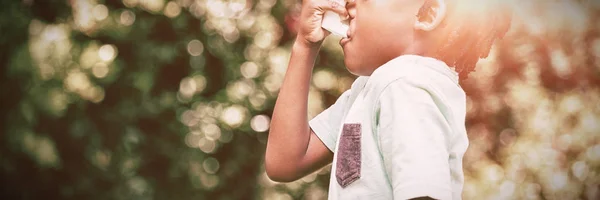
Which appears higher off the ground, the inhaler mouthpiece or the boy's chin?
the inhaler mouthpiece

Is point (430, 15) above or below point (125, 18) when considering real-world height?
above

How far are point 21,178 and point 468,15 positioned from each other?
2.46 metres

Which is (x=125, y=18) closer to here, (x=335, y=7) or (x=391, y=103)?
(x=335, y=7)

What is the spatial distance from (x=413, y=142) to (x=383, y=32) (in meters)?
0.21

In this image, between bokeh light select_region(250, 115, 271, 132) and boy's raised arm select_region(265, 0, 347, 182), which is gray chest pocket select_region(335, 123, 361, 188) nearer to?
boy's raised arm select_region(265, 0, 347, 182)

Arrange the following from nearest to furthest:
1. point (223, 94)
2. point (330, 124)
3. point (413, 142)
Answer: point (413, 142)
point (330, 124)
point (223, 94)

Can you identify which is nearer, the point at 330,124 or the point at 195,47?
the point at 330,124

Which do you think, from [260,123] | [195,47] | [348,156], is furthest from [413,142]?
[195,47]

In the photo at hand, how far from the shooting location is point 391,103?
852 millimetres

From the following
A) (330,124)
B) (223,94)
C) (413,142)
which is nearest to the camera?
(413,142)

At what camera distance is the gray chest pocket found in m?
0.88

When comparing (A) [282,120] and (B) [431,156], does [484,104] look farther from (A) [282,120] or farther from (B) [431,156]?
(B) [431,156]

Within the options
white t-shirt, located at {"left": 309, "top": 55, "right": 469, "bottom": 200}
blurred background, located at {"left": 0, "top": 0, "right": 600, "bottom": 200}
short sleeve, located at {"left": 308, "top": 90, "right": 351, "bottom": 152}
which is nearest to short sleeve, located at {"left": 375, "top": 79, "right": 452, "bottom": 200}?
white t-shirt, located at {"left": 309, "top": 55, "right": 469, "bottom": 200}

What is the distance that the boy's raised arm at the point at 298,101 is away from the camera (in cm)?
102
